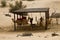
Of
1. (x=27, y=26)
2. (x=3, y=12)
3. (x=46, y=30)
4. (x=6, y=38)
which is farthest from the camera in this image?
(x=3, y=12)

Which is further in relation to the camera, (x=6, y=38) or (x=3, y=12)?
(x=3, y=12)

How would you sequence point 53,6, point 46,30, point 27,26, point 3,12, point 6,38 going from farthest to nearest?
point 53,6 → point 3,12 → point 27,26 → point 46,30 → point 6,38

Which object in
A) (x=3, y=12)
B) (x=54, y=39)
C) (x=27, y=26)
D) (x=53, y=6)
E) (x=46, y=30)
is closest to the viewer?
(x=54, y=39)

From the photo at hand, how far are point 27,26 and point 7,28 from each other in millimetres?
1516

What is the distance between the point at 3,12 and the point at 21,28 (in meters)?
7.08

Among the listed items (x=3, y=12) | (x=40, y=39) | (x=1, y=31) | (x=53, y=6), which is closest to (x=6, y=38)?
(x=40, y=39)

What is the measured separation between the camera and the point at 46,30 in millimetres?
18016

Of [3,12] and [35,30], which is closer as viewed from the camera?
[35,30]

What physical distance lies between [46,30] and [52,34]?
5.98 feet

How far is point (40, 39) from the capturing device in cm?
1461

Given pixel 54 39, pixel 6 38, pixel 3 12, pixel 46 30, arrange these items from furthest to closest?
1. pixel 3 12
2. pixel 46 30
3. pixel 6 38
4. pixel 54 39

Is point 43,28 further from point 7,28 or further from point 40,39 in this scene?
point 40,39

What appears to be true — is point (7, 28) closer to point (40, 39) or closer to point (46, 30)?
point (46, 30)

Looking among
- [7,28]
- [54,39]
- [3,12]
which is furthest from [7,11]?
[54,39]
